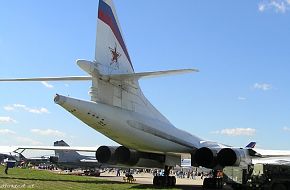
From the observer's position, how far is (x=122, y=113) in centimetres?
1399

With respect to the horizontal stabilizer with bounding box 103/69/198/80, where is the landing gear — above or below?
below

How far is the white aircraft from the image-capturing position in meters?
12.8

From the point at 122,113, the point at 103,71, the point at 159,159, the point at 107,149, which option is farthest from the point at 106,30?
the point at 159,159

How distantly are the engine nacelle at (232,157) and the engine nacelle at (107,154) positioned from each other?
4516mm

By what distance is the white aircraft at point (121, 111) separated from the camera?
12.8 metres

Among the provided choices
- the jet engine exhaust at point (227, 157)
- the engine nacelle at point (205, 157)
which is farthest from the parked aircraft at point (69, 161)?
the jet engine exhaust at point (227, 157)

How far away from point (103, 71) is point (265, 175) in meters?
6.86

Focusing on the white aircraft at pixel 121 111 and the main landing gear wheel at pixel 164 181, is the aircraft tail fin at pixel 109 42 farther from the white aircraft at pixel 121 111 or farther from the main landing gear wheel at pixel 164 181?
the main landing gear wheel at pixel 164 181

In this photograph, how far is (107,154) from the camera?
701 inches

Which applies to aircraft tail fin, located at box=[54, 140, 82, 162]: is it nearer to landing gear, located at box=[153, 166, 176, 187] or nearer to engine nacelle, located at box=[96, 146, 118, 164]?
landing gear, located at box=[153, 166, 176, 187]

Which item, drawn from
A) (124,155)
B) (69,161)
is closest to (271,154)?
(124,155)

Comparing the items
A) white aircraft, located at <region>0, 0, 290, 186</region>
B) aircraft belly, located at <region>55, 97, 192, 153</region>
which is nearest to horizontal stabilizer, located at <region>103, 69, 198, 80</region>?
white aircraft, located at <region>0, 0, 290, 186</region>

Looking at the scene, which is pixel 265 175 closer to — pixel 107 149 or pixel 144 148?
pixel 144 148

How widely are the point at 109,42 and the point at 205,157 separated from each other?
22.0ft
